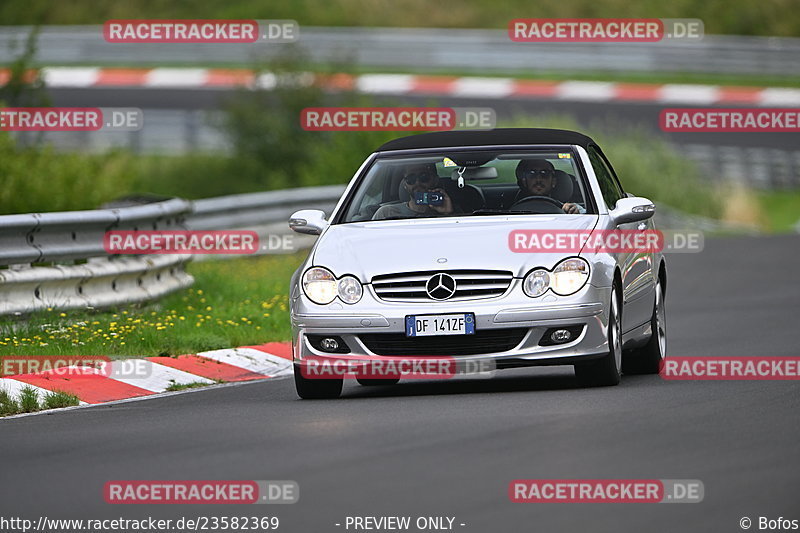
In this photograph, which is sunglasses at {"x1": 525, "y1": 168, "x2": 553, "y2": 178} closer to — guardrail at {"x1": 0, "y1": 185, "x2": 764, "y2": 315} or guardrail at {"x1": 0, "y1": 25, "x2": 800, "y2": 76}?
guardrail at {"x1": 0, "y1": 185, "x2": 764, "y2": 315}

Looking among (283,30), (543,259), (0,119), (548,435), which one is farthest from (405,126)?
(548,435)

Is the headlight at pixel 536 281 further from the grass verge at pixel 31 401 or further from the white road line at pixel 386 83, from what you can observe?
the white road line at pixel 386 83

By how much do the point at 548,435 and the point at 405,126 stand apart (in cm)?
1826

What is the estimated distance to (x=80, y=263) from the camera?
15.7 metres

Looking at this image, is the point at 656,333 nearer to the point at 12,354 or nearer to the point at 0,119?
the point at 12,354

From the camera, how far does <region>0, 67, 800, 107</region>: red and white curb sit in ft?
129

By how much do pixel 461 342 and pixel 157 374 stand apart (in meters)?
2.78

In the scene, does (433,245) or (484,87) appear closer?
(433,245)

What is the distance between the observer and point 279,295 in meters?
17.8

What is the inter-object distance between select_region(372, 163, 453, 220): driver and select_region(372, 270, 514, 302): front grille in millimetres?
1010

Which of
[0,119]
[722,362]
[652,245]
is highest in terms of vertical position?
[0,119]

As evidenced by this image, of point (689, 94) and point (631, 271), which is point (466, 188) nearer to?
point (631, 271)

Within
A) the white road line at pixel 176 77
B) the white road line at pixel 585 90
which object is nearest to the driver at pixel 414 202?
the white road line at pixel 585 90

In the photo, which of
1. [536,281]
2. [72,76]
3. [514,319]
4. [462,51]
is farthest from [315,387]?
[462,51]
